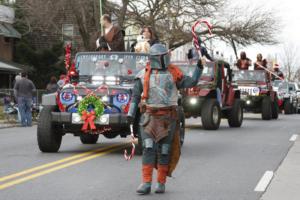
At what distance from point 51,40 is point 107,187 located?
42.5 meters

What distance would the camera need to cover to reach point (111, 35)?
13.9m

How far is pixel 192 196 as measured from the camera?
800 centimetres

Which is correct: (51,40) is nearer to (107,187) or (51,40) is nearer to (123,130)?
(123,130)

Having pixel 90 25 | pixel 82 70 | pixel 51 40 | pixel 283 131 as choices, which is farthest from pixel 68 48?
pixel 51 40

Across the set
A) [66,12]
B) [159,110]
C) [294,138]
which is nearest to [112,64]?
[159,110]

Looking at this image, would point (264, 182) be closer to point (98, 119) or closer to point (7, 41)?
point (98, 119)

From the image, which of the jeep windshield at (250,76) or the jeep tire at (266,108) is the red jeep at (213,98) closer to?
the jeep tire at (266,108)

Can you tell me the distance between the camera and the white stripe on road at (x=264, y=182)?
853 centimetres

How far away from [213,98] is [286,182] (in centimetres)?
1022

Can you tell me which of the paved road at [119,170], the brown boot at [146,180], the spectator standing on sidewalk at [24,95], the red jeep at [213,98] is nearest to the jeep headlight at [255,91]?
the red jeep at [213,98]

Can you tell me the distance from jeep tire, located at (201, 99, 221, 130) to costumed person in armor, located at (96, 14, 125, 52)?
16.7ft

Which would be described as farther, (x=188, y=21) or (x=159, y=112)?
(x=188, y=21)

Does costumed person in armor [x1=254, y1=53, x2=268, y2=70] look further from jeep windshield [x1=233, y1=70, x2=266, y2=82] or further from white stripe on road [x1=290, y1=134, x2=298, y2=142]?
white stripe on road [x1=290, y1=134, x2=298, y2=142]

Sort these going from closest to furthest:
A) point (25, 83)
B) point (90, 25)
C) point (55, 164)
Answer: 1. point (55, 164)
2. point (25, 83)
3. point (90, 25)
